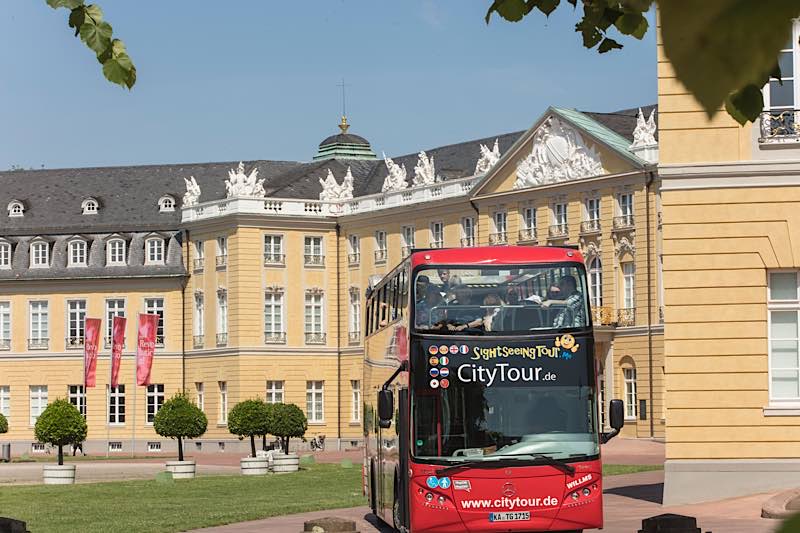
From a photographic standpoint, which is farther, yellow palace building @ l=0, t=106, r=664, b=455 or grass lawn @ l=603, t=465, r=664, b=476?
yellow palace building @ l=0, t=106, r=664, b=455

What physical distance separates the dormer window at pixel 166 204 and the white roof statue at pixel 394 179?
1211cm

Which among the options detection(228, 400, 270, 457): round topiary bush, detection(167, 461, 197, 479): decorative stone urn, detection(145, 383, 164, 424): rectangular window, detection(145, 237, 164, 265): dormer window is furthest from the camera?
detection(145, 237, 164, 265): dormer window

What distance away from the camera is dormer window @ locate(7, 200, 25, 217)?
279ft

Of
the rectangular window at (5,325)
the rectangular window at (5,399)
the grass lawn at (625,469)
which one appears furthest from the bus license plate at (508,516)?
the rectangular window at (5,325)

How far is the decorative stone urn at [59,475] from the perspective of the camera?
43344mm

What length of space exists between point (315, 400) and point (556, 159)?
20061 millimetres

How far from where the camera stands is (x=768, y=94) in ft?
72.8

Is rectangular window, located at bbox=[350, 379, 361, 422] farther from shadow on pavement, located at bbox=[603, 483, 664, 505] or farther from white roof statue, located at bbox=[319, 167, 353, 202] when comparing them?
shadow on pavement, located at bbox=[603, 483, 664, 505]

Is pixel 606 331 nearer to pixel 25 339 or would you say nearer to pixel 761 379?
pixel 25 339

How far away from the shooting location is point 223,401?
Result: 8062 centimetres

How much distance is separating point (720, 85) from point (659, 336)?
207ft

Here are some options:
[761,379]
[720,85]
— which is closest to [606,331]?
[761,379]

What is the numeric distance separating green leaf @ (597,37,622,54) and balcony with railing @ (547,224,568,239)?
62.2 metres

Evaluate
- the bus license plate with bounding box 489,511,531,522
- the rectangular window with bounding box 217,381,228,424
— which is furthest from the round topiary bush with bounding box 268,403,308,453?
the bus license plate with bounding box 489,511,531,522
